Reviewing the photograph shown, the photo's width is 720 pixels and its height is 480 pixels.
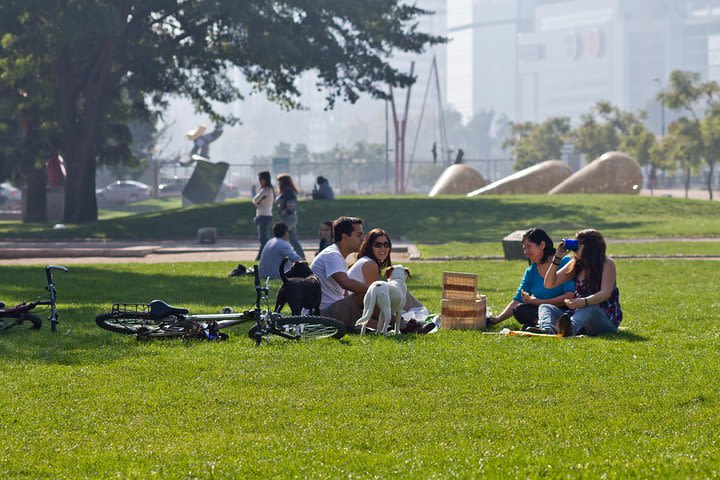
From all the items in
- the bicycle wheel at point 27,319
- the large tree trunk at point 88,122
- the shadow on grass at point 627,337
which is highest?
the large tree trunk at point 88,122

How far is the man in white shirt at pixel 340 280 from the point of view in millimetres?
11805

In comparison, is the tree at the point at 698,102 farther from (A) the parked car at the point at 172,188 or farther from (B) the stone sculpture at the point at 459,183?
(A) the parked car at the point at 172,188

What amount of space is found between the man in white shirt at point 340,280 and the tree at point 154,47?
24670 mm

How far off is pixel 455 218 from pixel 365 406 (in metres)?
29.6

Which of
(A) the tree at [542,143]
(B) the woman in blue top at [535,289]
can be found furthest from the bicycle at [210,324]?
(A) the tree at [542,143]

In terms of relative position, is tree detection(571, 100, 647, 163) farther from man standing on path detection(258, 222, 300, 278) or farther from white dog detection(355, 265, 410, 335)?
white dog detection(355, 265, 410, 335)

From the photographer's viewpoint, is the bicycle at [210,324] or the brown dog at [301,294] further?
the brown dog at [301,294]

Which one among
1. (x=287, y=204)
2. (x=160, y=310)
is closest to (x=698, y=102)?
(x=287, y=204)

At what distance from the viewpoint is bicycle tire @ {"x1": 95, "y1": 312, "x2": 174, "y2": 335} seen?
11.2 m

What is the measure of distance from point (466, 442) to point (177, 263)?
16682 millimetres

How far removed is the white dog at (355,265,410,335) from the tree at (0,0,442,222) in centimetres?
2583

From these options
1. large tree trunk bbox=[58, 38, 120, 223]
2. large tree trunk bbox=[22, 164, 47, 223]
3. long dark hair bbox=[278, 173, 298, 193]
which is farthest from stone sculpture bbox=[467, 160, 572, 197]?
long dark hair bbox=[278, 173, 298, 193]

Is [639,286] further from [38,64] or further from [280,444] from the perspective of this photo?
[38,64]

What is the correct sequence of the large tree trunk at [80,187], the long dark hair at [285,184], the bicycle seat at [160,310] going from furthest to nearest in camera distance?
1. the large tree trunk at [80,187]
2. the long dark hair at [285,184]
3. the bicycle seat at [160,310]
